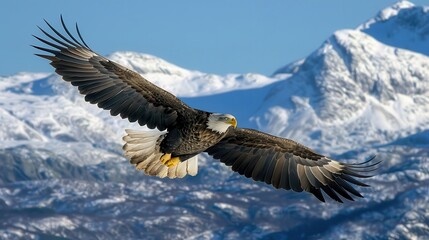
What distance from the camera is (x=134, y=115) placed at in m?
19.8

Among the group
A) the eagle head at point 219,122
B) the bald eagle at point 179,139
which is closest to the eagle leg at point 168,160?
the bald eagle at point 179,139

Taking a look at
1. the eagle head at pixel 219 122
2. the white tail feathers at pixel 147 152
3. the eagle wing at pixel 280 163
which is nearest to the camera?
the eagle head at pixel 219 122

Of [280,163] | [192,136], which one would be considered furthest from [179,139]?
[280,163]

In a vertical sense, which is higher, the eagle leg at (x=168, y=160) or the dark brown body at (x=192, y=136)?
the dark brown body at (x=192, y=136)

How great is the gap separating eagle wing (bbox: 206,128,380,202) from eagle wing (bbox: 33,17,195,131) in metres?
1.19

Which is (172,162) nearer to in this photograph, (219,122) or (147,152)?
(147,152)

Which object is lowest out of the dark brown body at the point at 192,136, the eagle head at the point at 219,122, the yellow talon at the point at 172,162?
the yellow talon at the point at 172,162

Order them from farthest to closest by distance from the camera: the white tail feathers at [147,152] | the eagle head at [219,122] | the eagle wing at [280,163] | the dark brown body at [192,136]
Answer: the eagle wing at [280,163]
the white tail feathers at [147,152]
the dark brown body at [192,136]
the eagle head at [219,122]

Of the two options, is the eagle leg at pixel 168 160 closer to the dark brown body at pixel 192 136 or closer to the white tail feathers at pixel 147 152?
the white tail feathers at pixel 147 152

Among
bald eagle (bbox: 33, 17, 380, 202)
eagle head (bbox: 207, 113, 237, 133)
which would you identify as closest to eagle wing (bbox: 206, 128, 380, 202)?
bald eagle (bbox: 33, 17, 380, 202)

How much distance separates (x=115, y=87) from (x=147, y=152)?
120cm

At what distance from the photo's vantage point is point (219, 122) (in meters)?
19.3

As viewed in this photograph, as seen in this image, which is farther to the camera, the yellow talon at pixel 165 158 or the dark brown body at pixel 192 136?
the yellow talon at pixel 165 158

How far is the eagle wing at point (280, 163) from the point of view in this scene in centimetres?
2055
